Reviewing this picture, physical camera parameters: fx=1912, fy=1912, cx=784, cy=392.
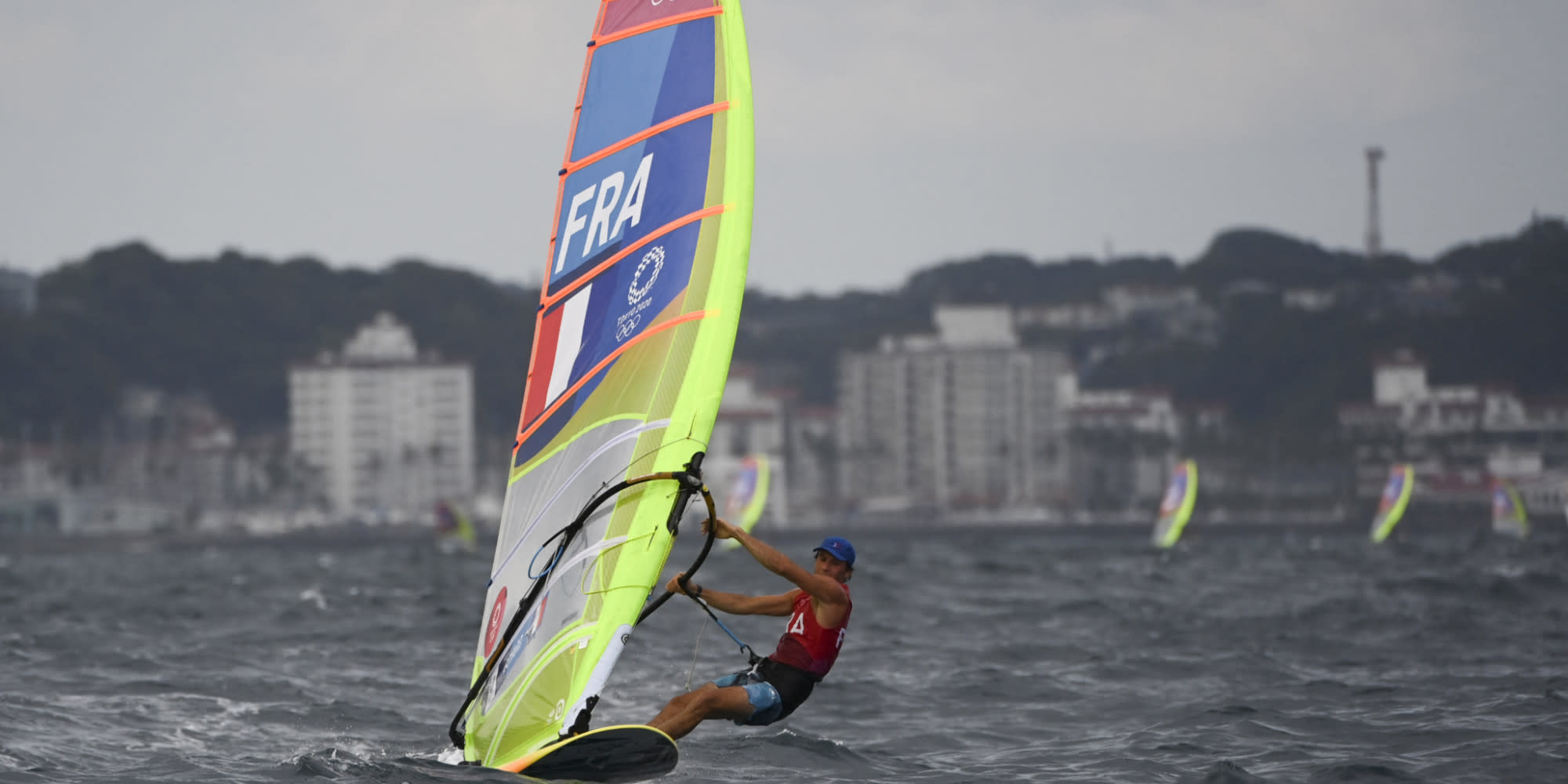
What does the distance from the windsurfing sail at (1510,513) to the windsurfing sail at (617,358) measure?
48.8 meters

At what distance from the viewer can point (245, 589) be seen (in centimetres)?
2650

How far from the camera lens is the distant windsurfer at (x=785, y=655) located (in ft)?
24.1

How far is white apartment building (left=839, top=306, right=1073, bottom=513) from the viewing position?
408ft

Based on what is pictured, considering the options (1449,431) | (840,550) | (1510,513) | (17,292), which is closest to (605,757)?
(840,550)

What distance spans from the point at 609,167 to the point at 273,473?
120 meters

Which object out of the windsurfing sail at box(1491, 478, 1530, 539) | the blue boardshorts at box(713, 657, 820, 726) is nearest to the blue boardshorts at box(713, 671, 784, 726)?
the blue boardshorts at box(713, 657, 820, 726)

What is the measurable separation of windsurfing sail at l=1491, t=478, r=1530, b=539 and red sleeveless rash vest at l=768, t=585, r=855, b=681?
4834 cm

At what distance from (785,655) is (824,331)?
171 metres

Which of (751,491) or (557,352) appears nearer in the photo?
(557,352)

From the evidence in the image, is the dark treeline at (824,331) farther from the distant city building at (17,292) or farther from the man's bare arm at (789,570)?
the man's bare arm at (789,570)

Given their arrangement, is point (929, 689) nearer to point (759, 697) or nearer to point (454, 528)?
point (759, 697)

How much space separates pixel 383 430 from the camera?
128 meters

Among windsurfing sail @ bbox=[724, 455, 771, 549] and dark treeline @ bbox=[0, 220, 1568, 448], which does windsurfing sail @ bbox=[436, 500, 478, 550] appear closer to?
windsurfing sail @ bbox=[724, 455, 771, 549]

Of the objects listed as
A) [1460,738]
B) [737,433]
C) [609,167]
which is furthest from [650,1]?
[737,433]
